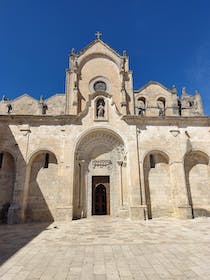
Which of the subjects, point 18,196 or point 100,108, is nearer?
point 18,196

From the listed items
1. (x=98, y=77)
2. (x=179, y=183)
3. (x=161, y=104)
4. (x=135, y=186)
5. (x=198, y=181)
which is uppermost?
(x=98, y=77)

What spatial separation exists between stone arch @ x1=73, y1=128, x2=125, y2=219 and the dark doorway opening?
25 cm

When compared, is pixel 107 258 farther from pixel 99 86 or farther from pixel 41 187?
pixel 99 86

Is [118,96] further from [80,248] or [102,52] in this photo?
[80,248]

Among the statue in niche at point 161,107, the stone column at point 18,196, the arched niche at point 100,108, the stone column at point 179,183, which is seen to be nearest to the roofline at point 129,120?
the stone column at point 179,183

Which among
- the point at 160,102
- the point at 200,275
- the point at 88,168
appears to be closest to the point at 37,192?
the point at 88,168

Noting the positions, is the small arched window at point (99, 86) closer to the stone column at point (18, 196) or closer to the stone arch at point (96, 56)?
the stone arch at point (96, 56)

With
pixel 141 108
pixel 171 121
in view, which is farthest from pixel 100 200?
pixel 141 108

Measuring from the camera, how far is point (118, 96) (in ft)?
54.5

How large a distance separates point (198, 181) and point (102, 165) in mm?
6879

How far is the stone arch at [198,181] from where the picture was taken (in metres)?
11.7

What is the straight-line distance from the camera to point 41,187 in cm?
1168

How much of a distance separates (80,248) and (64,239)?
4.46 ft

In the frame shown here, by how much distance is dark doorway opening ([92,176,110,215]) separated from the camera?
40.7 feet
